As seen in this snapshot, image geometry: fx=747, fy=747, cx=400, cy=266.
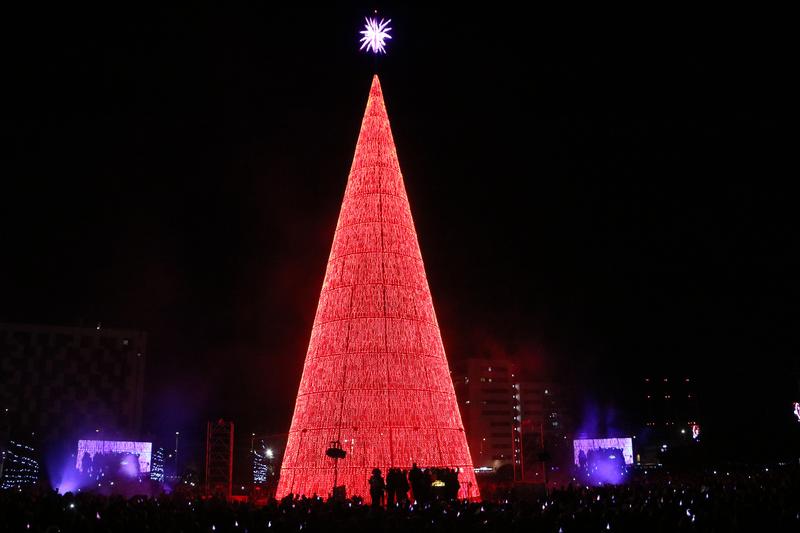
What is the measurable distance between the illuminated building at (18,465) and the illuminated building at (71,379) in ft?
28.9

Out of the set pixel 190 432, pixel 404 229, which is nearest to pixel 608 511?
pixel 404 229

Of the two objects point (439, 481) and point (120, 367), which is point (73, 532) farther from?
point (120, 367)

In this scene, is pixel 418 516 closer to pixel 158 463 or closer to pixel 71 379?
pixel 158 463

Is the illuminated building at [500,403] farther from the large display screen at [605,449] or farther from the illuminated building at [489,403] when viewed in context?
the large display screen at [605,449]

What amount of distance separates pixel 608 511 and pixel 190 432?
53658mm

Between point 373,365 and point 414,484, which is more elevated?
point 373,365

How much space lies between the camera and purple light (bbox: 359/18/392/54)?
84.1 ft

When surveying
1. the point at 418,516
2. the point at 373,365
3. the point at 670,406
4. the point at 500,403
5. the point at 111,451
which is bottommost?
the point at 418,516

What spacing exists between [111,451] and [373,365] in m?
24.1

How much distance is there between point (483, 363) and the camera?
13812cm

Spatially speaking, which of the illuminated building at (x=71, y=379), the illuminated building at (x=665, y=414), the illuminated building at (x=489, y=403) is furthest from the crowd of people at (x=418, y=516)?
the illuminated building at (x=489, y=403)

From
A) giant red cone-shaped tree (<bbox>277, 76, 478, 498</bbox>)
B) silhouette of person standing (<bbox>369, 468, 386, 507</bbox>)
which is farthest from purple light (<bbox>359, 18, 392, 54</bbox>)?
silhouette of person standing (<bbox>369, 468, 386, 507</bbox>)

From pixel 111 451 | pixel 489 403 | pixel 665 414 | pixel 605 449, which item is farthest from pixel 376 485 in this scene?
pixel 489 403

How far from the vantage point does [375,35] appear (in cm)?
2569
